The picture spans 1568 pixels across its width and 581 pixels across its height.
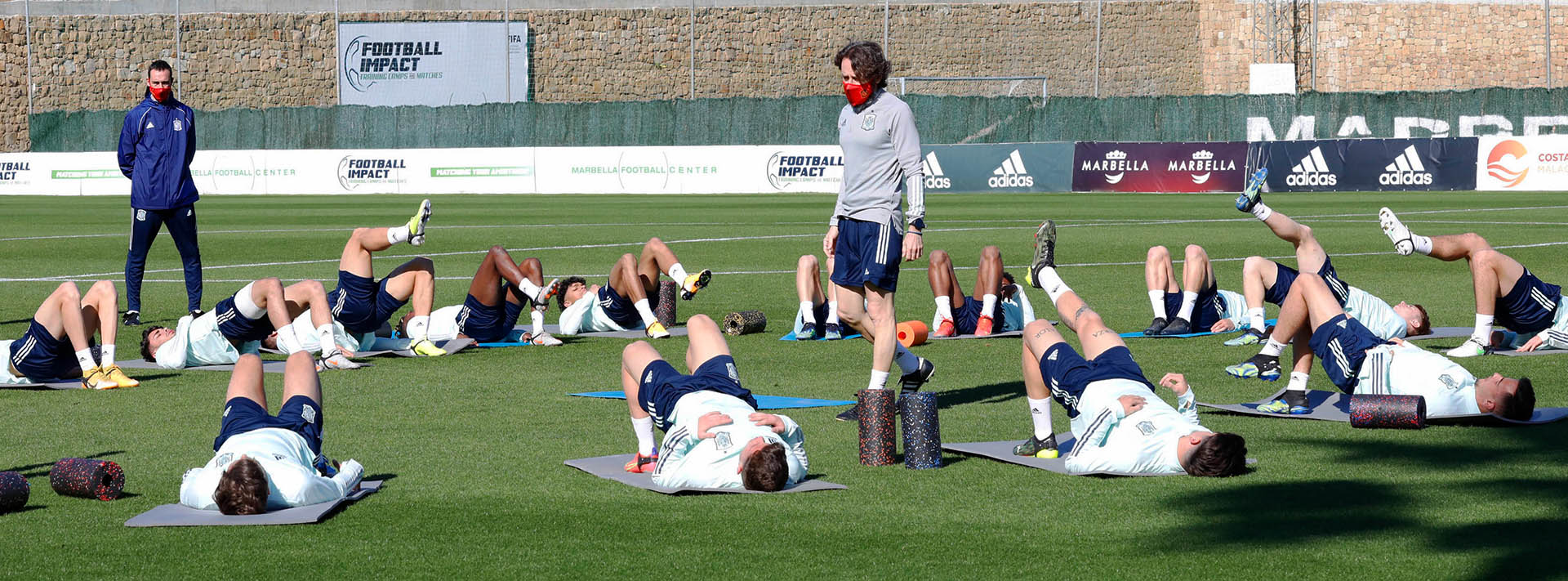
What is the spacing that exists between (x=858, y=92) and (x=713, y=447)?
9.80ft

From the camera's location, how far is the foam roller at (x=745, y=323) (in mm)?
14070

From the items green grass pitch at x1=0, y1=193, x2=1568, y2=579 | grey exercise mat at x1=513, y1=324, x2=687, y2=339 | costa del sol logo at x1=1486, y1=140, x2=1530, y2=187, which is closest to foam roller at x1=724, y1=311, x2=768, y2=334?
green grass pitch at x1=0, y1=193, x2=1568, y2=579

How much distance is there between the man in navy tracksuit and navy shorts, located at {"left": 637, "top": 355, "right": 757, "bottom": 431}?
27.5ft

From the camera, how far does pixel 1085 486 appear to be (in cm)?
743

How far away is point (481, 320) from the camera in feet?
43.8

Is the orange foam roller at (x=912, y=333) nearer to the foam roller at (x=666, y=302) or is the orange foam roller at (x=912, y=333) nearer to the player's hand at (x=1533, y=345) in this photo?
the foam roller at (x=666, y=302)

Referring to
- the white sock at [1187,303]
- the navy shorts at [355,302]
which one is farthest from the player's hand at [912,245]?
the navy shorts at [355,302]

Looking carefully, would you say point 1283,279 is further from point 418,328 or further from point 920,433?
point 418,328

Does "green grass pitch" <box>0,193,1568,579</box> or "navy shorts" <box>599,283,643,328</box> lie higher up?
"navy shorts" <box>599,283,643,328</box>

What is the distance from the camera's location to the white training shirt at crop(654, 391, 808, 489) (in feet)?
23.7

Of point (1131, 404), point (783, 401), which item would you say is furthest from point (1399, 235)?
point (1131, 404)

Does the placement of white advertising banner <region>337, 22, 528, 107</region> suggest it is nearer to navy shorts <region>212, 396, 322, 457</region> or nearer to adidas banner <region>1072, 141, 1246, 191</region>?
adidas banner <region>1072, 141, 1246, 191</region>

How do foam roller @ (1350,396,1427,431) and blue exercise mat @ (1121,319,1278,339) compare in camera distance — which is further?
blue exercise mat @ (1121,319,1278,339)

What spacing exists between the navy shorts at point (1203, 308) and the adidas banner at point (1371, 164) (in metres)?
26.8
